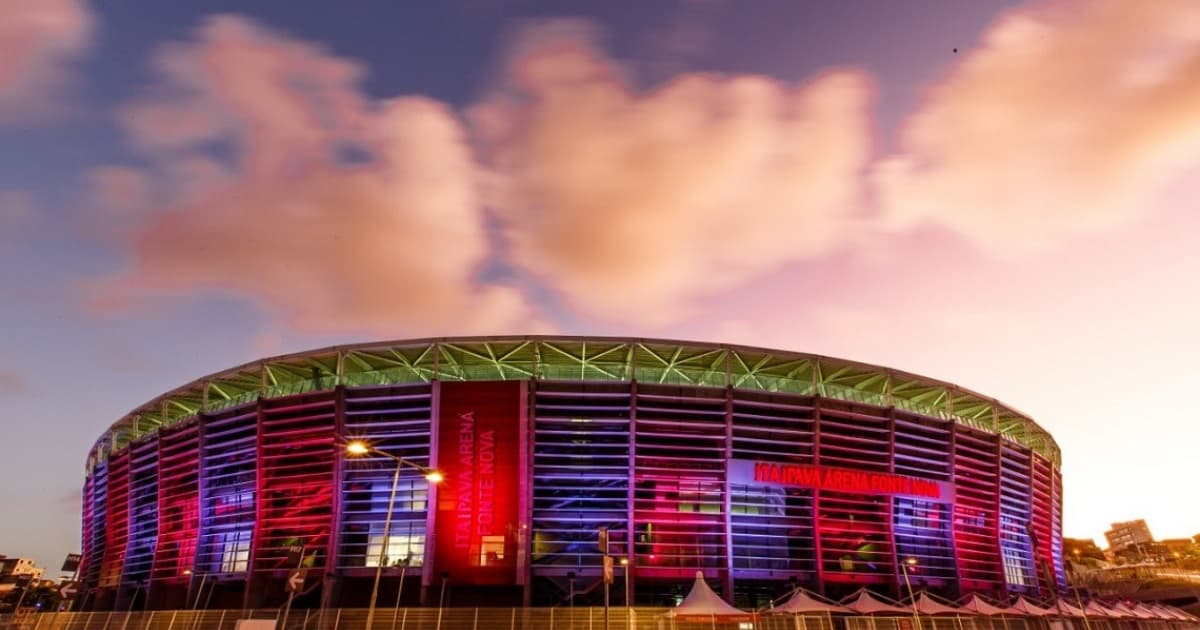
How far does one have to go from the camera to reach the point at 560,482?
46.9 meters

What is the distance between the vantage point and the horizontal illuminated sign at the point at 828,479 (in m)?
47.8

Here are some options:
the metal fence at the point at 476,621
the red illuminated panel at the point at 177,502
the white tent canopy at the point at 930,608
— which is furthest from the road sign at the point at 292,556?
Answer: the white tent canopy at the point at 930,608

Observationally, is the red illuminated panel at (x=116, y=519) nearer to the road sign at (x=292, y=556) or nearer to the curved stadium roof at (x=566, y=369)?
the curved stadium roof at (x=566, y=369)

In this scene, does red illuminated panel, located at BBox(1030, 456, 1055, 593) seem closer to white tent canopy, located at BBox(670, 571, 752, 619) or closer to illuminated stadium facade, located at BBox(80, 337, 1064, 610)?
illuminated stadium facade, located at BBox(80, 337, 1064, 610)

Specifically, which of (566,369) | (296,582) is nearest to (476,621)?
(296,582)

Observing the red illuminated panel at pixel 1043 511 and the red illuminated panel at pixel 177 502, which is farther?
the red illuminated panel at pixel 1043 511

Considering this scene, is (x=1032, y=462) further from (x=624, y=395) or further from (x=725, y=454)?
(x=624, y=395)

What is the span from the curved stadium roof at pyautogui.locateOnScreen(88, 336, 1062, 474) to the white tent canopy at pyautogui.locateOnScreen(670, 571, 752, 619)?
55.6 ft

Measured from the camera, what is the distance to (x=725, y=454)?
48.1m

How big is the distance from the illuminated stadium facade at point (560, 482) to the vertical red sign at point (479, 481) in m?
0.13

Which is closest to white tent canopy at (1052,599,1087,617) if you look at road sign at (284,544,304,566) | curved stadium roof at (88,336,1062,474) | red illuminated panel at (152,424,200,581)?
curved stadium roof at (88,336,1062,474)

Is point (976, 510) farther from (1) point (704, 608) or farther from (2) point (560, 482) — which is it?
(2) point (560, 482)

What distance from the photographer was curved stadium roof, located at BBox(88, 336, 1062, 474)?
51500mm

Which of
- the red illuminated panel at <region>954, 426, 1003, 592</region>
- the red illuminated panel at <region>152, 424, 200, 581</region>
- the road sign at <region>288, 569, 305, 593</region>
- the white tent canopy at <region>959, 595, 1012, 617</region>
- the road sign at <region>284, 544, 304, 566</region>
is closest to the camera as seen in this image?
the road sign at <region>288, 569, 305, 593</region>
